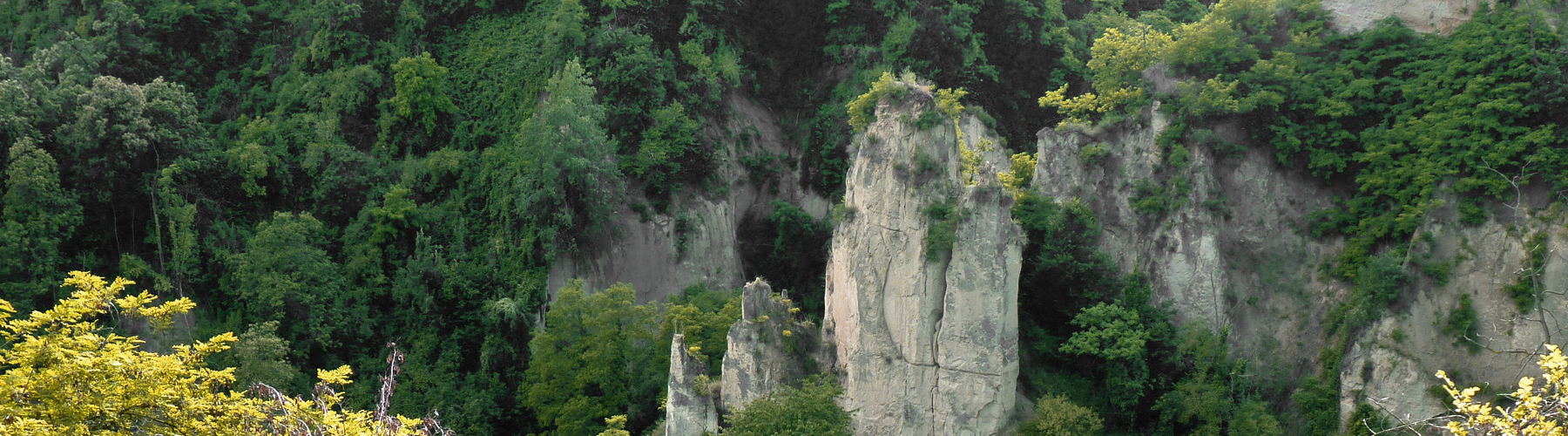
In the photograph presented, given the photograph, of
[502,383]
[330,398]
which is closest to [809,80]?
[502,383]

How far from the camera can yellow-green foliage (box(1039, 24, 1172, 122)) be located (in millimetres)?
35750

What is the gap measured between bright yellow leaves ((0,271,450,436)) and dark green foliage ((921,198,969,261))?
17.1 m

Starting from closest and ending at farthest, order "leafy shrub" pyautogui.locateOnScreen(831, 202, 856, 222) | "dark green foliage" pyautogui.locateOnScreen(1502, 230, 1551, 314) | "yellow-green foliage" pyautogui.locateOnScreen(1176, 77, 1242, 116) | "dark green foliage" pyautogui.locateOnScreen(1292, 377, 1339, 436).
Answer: "dark green foliage" pyautogui.locateOnScreen(1502, 230, 1551, 314)
"leafy shrub" pyautogui.locateOnScreen(831, 202, 856, 222)
"dark green foliage" pyautogui.locateOnScreen(1292, 377, 1339, 436)
"yellow-green foliage" pyautogui.locateOnScreen(1176, 77, 1242, 116)

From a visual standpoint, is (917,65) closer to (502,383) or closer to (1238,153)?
(1238,153)

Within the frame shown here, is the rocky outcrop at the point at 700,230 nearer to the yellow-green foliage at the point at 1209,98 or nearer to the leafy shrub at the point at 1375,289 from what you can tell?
the yellow-green foliage at the point at 1209,98

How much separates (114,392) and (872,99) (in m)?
21.0

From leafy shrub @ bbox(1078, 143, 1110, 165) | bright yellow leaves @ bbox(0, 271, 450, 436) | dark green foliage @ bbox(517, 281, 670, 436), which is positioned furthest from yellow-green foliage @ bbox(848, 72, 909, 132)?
bright yellow leaves @ bbox(0, 271, 450, 436)

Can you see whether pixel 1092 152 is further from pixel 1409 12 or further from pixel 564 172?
pixel 564 172

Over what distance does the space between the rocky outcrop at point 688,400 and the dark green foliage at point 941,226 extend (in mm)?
7097

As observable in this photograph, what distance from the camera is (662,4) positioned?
4422cm

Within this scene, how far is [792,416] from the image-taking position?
27.5 meters

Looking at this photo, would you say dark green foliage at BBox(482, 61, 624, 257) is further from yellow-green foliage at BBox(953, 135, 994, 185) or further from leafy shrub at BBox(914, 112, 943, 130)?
leafy shrub at BBox(914, 112, 943, 130)

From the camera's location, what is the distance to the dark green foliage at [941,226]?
94.6 ft

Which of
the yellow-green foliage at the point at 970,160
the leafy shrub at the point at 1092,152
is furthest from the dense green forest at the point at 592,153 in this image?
the yellow-green foliage at the point at 970,160
